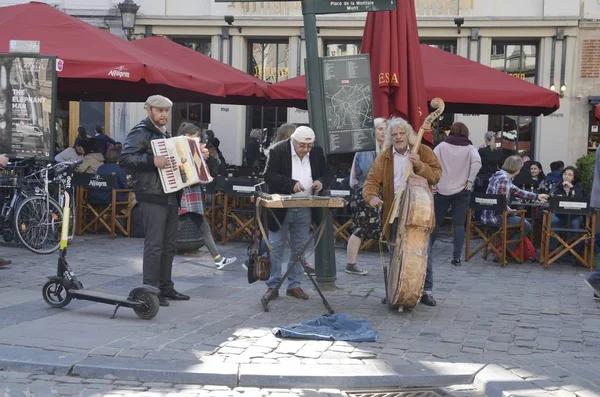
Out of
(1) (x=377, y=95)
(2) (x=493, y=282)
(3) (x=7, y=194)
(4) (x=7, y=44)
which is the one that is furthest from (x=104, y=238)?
(2) (x=493, y=282)

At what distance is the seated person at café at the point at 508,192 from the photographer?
11.4 meters

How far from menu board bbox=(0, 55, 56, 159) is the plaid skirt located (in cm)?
363

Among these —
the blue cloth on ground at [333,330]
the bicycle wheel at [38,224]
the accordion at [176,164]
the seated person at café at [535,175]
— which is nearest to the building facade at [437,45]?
the seated person at café at [535,175]

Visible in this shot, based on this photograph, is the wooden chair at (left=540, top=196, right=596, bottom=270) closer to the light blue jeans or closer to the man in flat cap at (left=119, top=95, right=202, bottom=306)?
the light blue jeans

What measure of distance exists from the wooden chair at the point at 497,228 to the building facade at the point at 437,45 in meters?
8.95

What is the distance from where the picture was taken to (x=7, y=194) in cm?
1127

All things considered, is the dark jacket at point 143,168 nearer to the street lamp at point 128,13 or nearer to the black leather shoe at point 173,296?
the black leather shoe at point 173,296

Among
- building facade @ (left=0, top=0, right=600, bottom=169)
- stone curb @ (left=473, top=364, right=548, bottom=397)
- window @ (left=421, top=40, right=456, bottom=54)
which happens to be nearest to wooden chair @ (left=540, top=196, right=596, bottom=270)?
stone curb @ (left=473, top=364, right=548, bottom=397)

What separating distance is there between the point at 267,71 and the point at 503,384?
1707 centimetres

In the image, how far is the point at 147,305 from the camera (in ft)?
23.5

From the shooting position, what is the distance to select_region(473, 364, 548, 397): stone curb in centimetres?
539

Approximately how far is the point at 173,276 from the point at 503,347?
4277 mm

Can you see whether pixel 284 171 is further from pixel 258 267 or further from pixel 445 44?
pixel 445 44

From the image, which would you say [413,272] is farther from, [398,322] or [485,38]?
[485,38]
